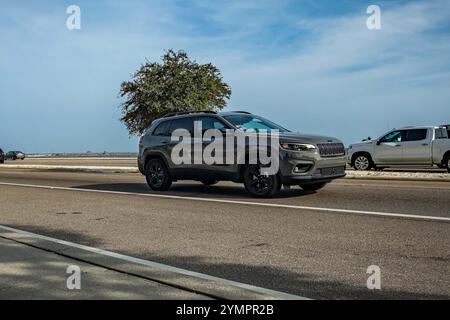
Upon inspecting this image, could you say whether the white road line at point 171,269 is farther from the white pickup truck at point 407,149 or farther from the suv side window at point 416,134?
the suv side window at point 416,134

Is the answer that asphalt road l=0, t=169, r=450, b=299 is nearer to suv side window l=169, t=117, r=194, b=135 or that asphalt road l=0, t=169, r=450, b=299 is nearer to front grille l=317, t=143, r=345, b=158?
front grille l=317, t=143, r=345, b=158

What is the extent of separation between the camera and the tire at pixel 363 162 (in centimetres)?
2180

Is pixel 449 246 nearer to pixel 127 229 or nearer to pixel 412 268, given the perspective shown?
pixel 412 268

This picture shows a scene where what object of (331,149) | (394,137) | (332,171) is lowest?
(332,171)

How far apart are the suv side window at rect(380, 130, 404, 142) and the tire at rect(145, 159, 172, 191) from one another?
437 inches

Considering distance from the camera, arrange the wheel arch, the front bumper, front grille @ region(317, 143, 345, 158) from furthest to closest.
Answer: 1. the wheel arch
2. front grille @ region(317, 143, 345, 158)
3. the front bumper

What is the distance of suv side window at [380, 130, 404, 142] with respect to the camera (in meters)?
20.7

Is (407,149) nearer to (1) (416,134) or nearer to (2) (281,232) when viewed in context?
(1) (416,134)

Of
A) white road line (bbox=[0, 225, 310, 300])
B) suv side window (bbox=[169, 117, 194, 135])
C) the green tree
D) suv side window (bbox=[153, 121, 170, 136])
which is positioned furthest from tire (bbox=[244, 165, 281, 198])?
the green tree

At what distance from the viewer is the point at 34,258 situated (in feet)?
19.2

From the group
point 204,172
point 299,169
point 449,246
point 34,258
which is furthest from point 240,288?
point 204,172

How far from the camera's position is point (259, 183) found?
11211 mm

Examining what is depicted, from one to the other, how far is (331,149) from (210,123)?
2.86m

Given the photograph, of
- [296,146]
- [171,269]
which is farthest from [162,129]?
[171,269]
